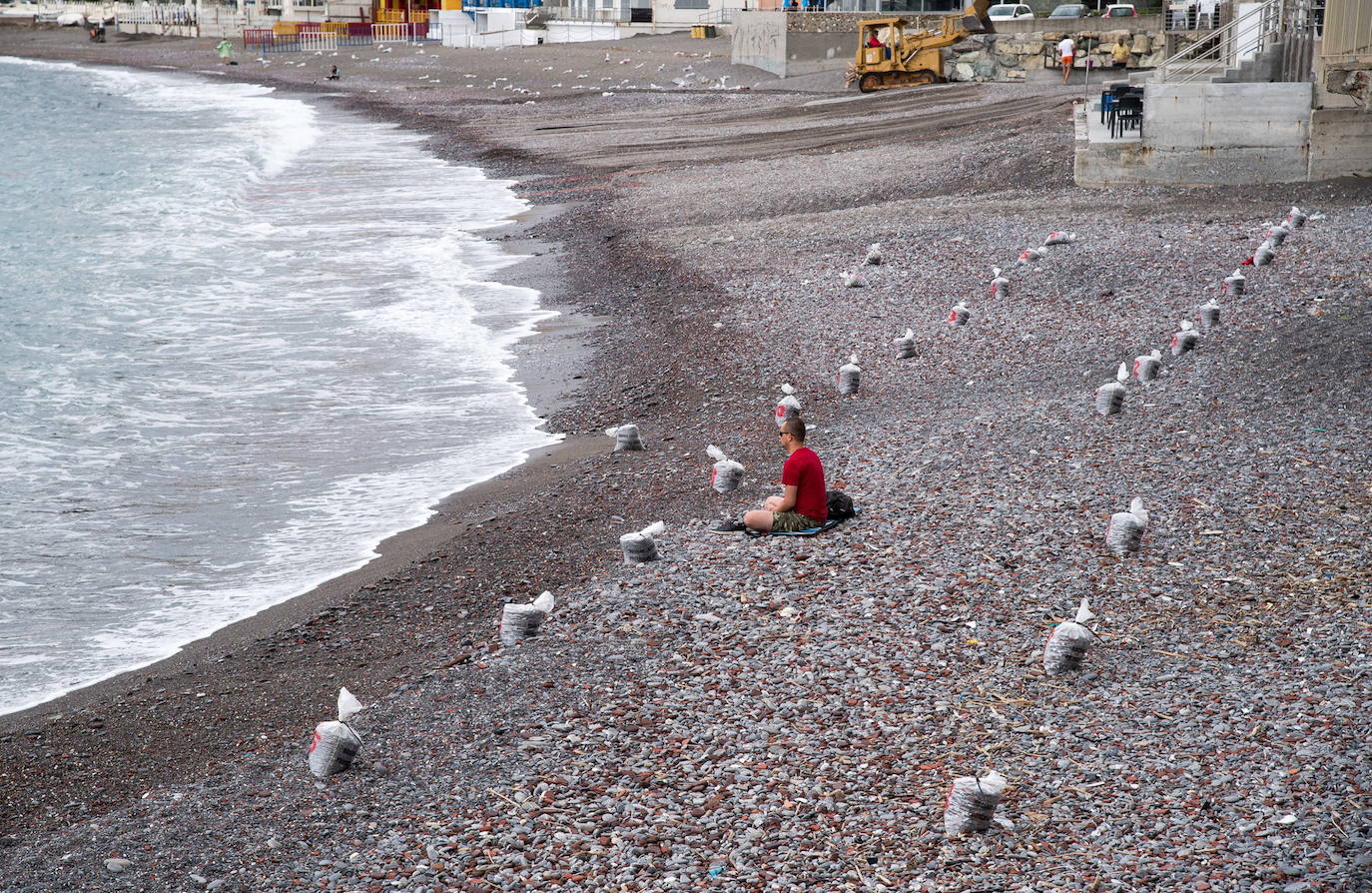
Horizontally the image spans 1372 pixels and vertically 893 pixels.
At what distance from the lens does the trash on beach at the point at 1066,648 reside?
643 cm

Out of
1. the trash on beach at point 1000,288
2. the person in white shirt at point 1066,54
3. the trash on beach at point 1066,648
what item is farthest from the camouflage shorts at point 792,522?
the person in white shirt at point 1066,54

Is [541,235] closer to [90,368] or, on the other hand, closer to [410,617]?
[90,368]

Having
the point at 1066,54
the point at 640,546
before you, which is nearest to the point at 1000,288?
the point at 640,546

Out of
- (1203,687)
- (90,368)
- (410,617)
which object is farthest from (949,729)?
(90,368)

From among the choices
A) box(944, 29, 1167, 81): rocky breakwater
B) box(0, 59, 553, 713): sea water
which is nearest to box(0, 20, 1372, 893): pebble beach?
box(0, 59, 553, 713): sea water

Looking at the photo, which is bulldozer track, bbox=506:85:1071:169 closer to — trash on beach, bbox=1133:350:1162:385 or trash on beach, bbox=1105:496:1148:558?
trash on beach, bbox=1133:350:1162:385

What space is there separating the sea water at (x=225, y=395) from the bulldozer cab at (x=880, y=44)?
16780 millimetres

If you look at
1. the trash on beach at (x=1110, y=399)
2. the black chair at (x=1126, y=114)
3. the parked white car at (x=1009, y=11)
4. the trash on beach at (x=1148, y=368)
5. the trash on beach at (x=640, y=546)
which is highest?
the parked white car at (x=1009, y=11)

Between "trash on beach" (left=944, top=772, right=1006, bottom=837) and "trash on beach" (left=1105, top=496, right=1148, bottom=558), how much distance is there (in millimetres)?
3037

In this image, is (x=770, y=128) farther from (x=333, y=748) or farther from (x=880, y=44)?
(x=333, y=748)

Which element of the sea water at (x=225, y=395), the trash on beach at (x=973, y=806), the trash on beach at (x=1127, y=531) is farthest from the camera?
the sea water at (x=225, y=395)

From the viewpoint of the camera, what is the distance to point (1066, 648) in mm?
6426

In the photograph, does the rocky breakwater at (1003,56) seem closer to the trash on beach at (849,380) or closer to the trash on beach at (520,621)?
the trash on beach at (849,380)

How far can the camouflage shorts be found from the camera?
28.5 ft
